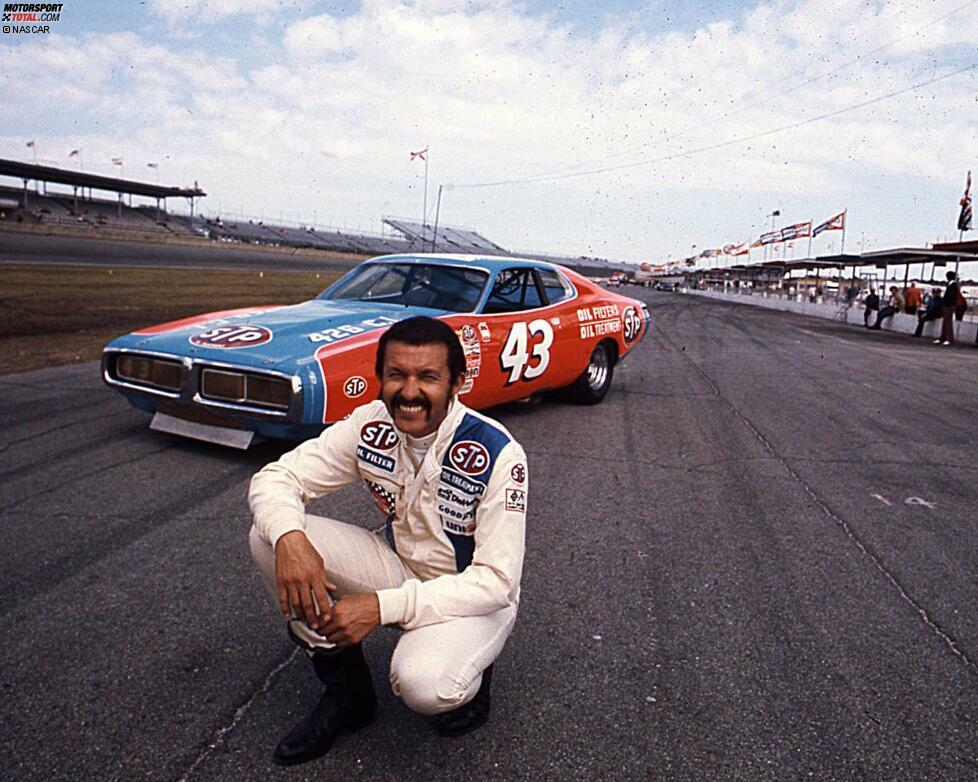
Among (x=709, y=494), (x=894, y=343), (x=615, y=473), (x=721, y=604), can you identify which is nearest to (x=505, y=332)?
(x=615, y=473)

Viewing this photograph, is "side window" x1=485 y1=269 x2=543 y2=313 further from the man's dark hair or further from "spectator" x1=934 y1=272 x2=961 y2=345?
"spectator" x1=934 y1=272 x2=961 y2=345

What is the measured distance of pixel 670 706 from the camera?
2283mm

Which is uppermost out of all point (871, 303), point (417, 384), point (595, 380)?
point (871, 303)

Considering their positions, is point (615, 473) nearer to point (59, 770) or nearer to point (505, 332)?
point (505, 332)

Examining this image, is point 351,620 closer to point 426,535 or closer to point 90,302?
point 426,535

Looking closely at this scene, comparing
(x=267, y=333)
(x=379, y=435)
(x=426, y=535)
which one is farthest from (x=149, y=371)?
(x=426, y=535)

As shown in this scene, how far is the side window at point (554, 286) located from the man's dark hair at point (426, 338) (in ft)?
14.5

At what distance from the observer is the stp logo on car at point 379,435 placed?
7.04 feet

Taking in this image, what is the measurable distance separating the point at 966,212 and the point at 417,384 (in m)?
26.3

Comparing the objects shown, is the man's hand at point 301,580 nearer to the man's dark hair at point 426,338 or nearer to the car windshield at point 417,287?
the man's dark hair at point 426,338

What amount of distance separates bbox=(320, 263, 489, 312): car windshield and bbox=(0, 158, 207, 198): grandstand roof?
4433 cm

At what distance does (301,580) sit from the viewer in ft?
6.03

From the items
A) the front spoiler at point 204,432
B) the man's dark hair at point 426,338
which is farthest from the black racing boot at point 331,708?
the front spoiler at point 204,432

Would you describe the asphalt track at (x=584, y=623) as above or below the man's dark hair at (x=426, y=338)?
below
